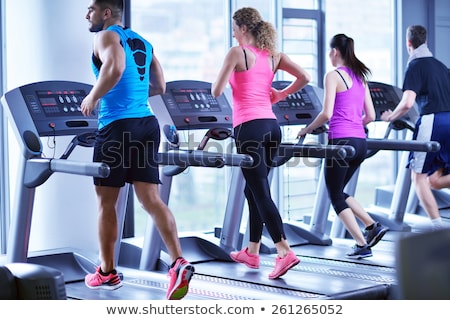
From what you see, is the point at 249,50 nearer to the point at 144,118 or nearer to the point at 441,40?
the point at 144,118

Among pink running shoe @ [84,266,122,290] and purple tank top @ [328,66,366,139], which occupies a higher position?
purple tank top @ [328,66,366,139]

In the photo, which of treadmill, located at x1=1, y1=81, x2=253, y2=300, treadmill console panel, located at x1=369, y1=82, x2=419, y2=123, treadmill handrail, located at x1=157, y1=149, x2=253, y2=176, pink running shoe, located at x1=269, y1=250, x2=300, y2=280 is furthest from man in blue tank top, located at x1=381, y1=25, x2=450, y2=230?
treadmill, located at x1=1, y1=81, x2=253, y2=300

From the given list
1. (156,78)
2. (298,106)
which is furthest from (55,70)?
(298,106)

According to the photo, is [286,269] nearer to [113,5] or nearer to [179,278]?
[179,278]

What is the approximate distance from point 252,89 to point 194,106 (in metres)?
0.50

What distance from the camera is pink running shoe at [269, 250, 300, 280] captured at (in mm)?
4316

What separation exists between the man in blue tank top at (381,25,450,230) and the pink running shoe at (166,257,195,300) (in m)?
2.36

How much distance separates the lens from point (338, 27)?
7.24m

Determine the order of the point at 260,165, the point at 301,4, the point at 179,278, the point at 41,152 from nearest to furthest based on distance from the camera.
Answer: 1. the point at 179,278
2. the point at 41,152
3. the point at 260,165
4. the point at 301,4

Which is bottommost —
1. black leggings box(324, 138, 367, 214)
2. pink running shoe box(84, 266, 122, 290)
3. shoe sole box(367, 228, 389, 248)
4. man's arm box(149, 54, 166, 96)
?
pink running shoe box(84, 266, 122, 290)

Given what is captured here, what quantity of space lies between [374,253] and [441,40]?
349cm

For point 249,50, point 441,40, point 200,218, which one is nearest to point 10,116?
point 249,50

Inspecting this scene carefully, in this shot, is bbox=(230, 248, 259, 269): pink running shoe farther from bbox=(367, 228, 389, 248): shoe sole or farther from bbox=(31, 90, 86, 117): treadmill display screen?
bbox=(31, 90, 86, 117): treadmill display screen

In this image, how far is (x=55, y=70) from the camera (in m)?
4.87
